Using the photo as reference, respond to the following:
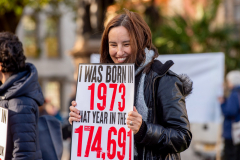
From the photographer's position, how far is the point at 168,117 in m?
2.22

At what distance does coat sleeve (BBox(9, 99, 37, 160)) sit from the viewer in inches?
100

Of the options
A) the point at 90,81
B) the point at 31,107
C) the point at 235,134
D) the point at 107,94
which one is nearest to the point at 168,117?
the point at 107,94

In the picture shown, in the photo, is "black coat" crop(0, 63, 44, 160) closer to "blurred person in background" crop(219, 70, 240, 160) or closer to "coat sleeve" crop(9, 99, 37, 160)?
"coat sleeve" crop(9, 99, 37, 160)

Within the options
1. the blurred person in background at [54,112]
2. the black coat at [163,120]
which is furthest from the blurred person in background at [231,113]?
the black coat at [163,120]

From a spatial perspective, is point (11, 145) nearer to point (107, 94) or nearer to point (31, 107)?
point (31, 107)

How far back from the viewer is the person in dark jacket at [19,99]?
2.57m

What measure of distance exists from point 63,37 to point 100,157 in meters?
23.6

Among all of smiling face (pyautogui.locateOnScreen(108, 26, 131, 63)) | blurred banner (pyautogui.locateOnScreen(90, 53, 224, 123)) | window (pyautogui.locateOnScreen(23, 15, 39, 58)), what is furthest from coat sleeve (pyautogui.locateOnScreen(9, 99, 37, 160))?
window (pyautogui.locateOnScreen(23, 15, 39, 58))

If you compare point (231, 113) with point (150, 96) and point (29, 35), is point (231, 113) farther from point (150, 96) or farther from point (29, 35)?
point (29, 35)

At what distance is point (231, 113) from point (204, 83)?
693 millimetres

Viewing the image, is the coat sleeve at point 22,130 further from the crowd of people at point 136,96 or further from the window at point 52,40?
the window at point 52,40

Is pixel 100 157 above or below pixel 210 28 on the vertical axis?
below

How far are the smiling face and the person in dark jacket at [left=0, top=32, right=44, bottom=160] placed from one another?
0.74 meters

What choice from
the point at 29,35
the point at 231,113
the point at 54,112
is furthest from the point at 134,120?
the point at 29,35
